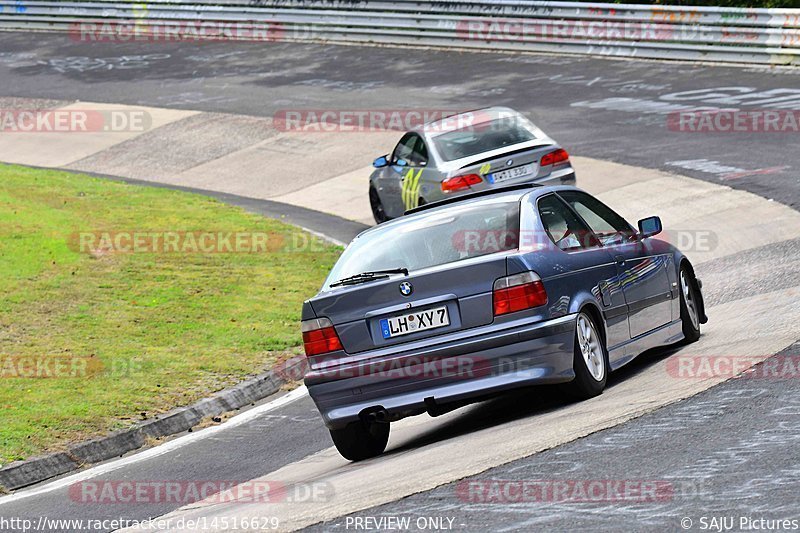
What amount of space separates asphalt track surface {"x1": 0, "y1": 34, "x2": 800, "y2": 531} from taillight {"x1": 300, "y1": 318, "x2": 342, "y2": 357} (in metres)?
0.93

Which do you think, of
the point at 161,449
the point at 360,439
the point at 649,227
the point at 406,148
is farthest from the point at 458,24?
the point at 360,439

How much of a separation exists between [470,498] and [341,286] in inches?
98.2

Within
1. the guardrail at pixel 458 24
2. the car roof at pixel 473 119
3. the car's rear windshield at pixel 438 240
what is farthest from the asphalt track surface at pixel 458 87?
the car's rear windshield at pixel 438 240

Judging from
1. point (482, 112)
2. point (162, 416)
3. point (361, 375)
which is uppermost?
point (482, 112)

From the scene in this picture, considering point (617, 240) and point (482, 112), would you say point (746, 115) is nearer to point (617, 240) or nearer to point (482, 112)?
point (482, 112)

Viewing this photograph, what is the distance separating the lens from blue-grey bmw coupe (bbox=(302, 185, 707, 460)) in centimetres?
848

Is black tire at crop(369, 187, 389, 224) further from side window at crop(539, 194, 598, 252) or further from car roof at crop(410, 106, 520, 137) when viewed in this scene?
side window at crop(539, 194, 598, 252)

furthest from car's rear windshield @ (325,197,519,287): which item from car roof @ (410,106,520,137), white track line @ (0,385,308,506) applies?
car roof @ (410,106,520,137)

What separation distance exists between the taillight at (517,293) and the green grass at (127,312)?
3.90m

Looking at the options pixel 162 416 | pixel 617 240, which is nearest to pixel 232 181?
pixel 162 416

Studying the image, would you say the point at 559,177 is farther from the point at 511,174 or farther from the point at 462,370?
the point at 462,370

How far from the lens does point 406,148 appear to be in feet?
60.8

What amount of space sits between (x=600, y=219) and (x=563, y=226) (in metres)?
0.84

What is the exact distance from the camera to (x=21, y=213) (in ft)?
63.3
